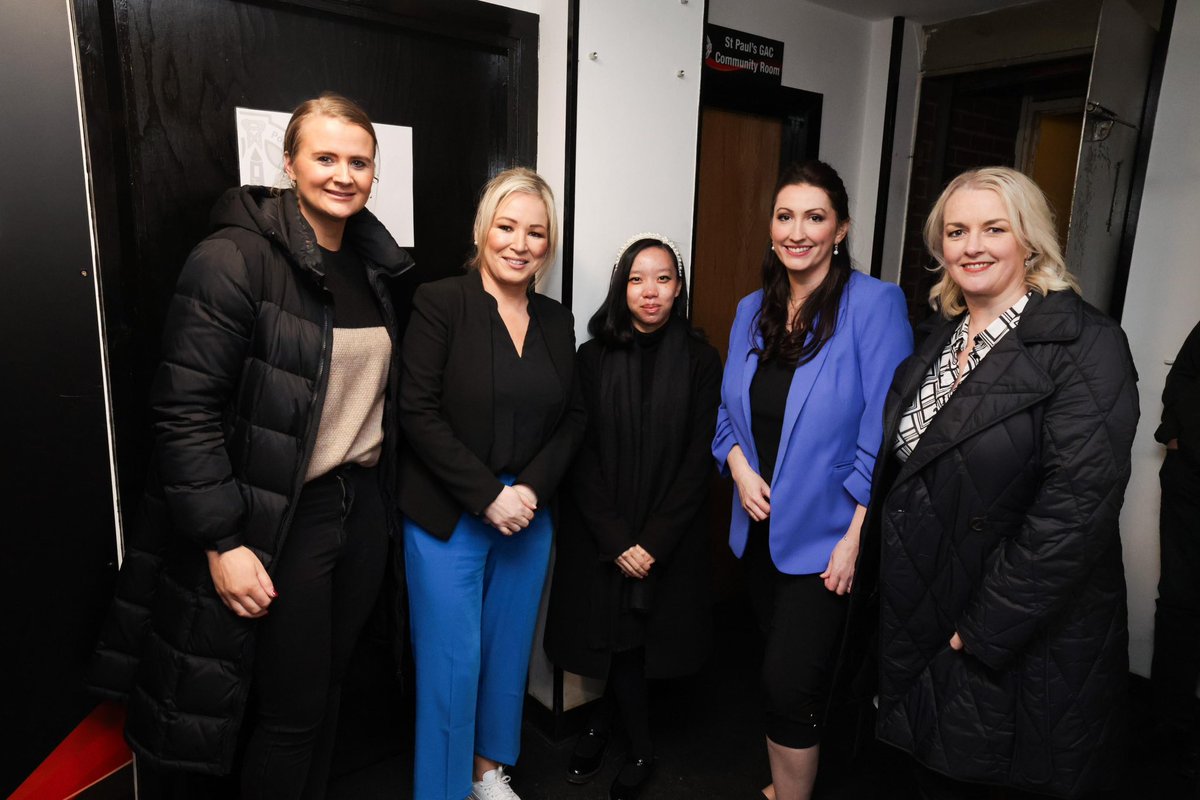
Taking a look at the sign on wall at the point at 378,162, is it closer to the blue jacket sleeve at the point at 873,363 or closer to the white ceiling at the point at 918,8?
the blue jacket sleeve at the point at 873,363

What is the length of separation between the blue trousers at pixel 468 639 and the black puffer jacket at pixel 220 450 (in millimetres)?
432

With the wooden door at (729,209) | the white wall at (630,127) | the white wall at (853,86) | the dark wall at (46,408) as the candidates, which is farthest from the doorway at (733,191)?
the dark wall at (46,408)

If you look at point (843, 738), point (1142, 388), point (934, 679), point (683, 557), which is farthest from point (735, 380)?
point (1142, 388)

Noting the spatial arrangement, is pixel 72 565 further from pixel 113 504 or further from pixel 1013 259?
pixel 1013 259

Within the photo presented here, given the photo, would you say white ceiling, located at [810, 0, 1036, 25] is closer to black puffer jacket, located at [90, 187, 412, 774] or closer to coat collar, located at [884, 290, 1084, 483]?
coat collar, located at [884, 290, 1084, 483]

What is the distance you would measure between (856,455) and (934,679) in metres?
0.51

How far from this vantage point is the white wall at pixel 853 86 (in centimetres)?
319

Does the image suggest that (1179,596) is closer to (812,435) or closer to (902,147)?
(812,435)

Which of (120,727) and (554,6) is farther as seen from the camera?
(554,6)

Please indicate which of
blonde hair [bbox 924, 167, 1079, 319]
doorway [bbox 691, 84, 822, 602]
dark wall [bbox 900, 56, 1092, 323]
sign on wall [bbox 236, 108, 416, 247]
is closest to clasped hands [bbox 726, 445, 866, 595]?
blonde hair [bbox 924, 167, 1079, 319]

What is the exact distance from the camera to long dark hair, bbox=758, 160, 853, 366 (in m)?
1.87

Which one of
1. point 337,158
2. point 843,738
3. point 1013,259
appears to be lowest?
point 843,738

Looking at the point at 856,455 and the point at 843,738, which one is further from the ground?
the point at 856,455

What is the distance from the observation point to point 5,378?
1.55 meters
